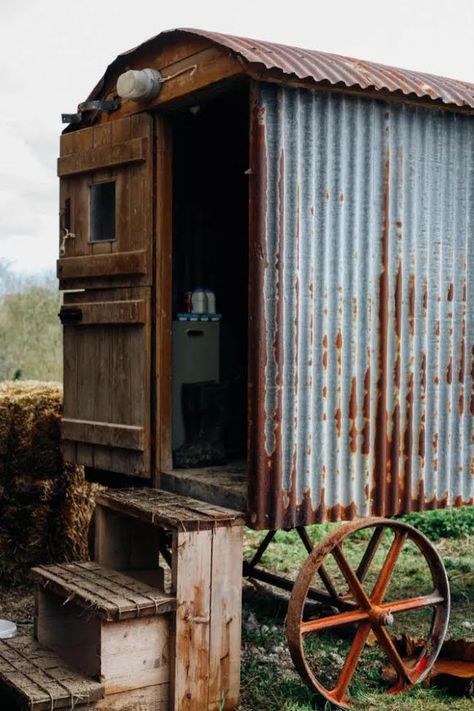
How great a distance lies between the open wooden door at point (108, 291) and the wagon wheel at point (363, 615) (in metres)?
1.62

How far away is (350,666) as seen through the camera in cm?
565

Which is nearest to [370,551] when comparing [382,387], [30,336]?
[382,387]

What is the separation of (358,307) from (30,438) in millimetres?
3624

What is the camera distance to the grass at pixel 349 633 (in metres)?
5.70

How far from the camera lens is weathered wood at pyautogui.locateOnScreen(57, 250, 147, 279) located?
6570mm

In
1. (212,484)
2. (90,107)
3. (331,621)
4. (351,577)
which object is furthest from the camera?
(90,107)

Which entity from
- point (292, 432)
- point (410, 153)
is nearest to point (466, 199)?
point (410, 153)

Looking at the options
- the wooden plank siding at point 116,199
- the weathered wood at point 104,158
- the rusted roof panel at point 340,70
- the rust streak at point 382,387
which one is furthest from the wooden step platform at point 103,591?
the rusted roof panel at point 340,70

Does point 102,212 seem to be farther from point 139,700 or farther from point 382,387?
point 139,700

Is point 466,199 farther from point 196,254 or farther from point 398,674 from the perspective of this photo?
point 398,674

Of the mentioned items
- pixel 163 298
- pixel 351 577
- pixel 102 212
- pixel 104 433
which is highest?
pixel 102 212

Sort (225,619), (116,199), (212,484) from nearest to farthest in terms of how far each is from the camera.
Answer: (225,619) → (212,484) → (116,199)

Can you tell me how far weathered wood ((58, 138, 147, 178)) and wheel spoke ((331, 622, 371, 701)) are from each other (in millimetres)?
3390

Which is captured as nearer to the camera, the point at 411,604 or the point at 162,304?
the point at 411,604
